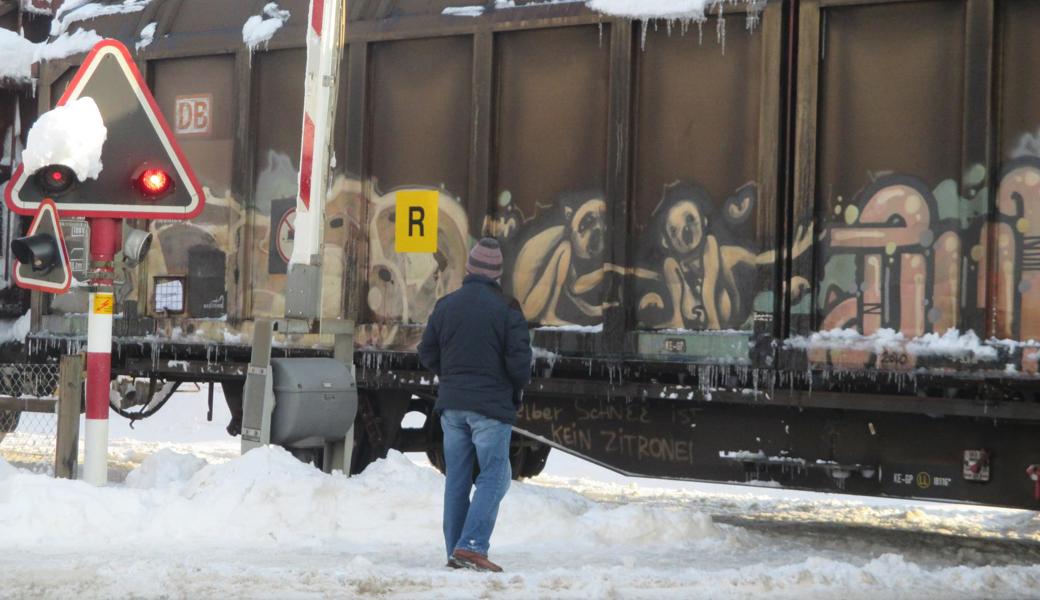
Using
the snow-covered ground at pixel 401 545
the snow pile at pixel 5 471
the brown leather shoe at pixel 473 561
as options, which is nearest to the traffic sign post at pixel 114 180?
the snow pile at pixel 5 471

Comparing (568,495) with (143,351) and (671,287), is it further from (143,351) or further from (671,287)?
(143,351)

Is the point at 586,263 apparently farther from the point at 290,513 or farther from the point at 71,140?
the point at 71,140

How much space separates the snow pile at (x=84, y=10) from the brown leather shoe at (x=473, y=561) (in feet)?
18.3

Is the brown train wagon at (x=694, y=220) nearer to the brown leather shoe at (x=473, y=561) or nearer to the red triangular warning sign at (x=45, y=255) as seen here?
the red triangular warning sign at (x=45, y=255)

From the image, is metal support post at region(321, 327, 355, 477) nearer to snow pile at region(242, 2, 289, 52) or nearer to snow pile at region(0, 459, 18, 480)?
snow pile at region(0, 459, 18, 480)

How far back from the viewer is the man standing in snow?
6.42 m

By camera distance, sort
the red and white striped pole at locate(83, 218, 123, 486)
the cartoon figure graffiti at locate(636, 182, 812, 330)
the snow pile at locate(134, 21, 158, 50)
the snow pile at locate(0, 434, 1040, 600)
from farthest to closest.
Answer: the snow pile at locate(134, 21, 158, 50)
the cartoon figure graffiti at locate(636, 182, 812, 330)
the red and white striped pole at locate(83, 218, 123, 486)
the snow pile at locate(0, 434, 1040, 600)

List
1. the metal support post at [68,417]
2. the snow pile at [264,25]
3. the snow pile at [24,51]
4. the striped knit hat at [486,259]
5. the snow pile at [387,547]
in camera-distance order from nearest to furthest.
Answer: the snow pile at [387,547], the striped knit hat at [486,259], the metal support post at [68,417], the snow pile at [264,25], the snow pile at [24,51]

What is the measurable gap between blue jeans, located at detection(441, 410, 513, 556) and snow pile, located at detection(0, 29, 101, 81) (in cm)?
540

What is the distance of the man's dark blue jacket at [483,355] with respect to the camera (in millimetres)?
6449

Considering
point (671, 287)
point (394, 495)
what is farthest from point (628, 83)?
point (394, 495)

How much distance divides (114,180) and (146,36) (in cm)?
274

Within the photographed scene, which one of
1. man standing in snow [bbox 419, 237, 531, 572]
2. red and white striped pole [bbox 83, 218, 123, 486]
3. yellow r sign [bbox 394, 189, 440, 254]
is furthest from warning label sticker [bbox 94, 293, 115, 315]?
man standing in snow [bbox 419, 237, 531, 572]

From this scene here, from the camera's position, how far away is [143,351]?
10.3m
